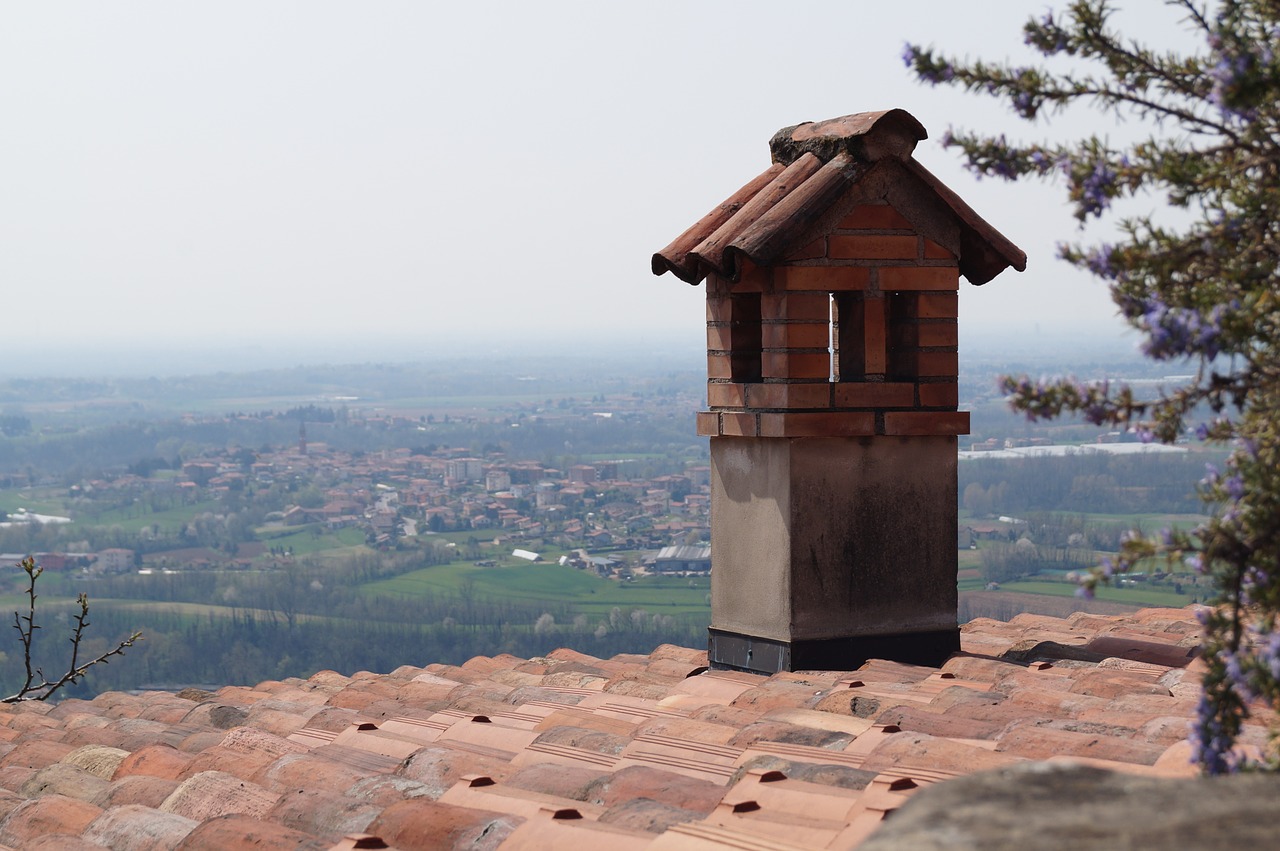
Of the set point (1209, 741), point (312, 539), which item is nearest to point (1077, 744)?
point (1209, 741)

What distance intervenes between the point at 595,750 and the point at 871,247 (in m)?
2.29

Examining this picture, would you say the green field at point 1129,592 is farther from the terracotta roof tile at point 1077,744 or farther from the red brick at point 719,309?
the terracotta roof tile at point 1077,744

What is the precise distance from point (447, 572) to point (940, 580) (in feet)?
232

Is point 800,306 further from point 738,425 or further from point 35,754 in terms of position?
point 35,754

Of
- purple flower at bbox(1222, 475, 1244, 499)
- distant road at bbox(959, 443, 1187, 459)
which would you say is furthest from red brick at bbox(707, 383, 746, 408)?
distant road at bbox(959, 443, 1187, 459)

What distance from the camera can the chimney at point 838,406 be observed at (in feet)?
Result: 18.8

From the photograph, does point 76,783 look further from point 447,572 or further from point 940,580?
point 447,572

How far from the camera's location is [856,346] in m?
6.01

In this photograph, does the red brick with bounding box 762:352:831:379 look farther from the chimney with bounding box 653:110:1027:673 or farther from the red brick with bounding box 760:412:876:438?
→ the red brick with bounding box 760:412:876:438

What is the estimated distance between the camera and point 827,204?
573 centimetres

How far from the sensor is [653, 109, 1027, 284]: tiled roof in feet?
18.7

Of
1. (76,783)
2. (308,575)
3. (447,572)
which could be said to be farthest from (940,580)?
(308,575)

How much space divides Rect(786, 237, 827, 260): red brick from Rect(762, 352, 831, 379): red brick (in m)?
0.36

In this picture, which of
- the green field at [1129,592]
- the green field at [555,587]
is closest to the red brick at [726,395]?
the green field at [1129,592]
